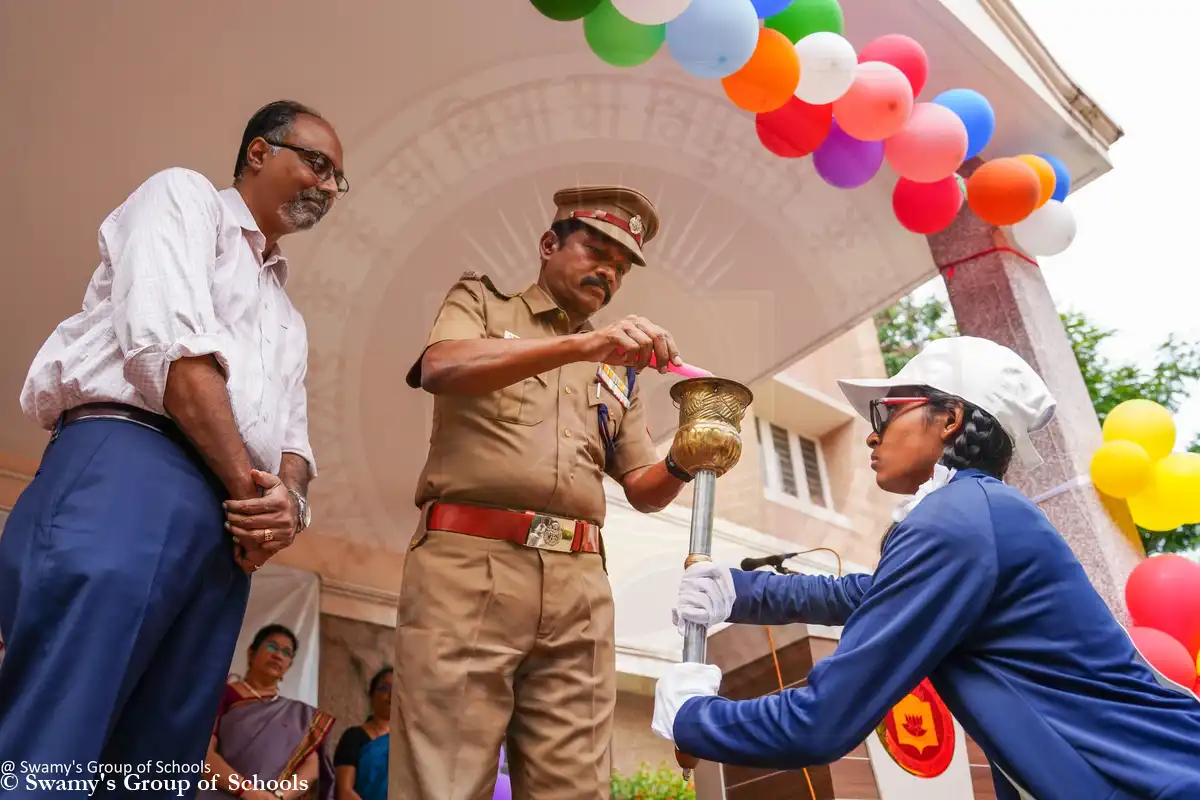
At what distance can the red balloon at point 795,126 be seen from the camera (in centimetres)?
330

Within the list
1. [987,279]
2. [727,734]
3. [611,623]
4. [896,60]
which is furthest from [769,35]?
[727,734]

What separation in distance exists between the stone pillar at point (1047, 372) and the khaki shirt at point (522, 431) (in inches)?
75.8

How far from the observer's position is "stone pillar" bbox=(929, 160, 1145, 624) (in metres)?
3.42

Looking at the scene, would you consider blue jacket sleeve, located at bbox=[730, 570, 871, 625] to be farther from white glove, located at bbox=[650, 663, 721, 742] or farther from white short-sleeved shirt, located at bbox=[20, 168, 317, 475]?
white short-sleeved shirt, located at bbox=[20, 168, 317, 475]

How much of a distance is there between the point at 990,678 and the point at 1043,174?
106 inches

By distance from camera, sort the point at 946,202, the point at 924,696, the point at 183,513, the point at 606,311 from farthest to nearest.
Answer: the point at 606,311
the point at 946,202
the point at 924,696
the point at 183,513

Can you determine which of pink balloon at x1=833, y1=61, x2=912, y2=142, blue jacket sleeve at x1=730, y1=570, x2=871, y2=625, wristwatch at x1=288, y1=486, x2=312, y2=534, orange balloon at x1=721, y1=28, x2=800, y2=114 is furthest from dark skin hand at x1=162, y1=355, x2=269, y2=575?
pink balloon at x1=833, y1=61, x2=912, y2=142

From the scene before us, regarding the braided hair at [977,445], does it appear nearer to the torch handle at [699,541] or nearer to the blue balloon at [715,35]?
the torch handle at [699,541]

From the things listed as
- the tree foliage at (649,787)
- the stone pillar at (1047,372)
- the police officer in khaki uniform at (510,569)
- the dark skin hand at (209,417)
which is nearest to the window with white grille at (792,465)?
the tree foliage at (649,787)

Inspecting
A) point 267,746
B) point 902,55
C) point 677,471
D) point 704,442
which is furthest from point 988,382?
point 267,746

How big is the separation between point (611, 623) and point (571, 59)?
2.50 metres

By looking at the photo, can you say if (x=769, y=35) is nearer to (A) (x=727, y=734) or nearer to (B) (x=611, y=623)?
(B) (x=611, y=623)

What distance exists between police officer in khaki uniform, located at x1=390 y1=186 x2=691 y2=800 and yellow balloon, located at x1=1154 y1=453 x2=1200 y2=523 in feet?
7.69

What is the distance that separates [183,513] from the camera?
1.54 metres
